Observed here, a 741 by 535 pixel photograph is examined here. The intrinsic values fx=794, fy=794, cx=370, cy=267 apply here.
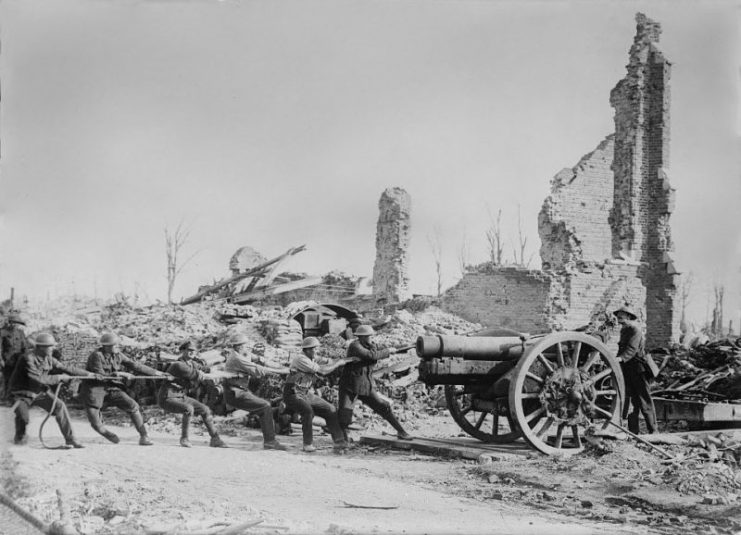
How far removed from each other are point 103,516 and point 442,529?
248 cm

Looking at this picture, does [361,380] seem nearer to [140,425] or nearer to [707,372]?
[140,425]

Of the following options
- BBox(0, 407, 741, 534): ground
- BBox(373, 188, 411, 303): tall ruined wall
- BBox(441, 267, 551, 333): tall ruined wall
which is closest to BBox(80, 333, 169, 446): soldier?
BBox(0, 407, 741, 534): ground

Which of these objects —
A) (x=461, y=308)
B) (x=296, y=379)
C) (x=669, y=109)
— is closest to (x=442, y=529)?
(x=296, y=379)

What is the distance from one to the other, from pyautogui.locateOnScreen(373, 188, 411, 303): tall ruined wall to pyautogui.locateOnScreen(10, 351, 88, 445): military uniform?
18334mm

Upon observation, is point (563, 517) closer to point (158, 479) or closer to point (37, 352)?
point (158, 479)

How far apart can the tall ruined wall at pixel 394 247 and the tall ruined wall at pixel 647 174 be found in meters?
6.93

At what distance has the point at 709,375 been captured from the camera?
11367mm

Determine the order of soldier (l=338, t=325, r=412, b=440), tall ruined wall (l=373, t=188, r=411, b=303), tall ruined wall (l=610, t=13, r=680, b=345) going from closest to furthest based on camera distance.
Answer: soldier (l=338, t=325, r=412, b=440) → tall ruined wall (l=610, t=13, r=680, b=345) → tall ruined wall (l=373, t=188, r=411, b=303)

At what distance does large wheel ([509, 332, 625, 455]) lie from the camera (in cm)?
821

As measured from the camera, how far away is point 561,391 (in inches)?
336

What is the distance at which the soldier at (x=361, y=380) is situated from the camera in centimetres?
977

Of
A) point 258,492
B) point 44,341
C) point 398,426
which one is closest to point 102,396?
point 44,341

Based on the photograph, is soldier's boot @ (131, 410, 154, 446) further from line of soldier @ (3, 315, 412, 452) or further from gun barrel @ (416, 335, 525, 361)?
gun barrel @ (416, 335, 525, 361)

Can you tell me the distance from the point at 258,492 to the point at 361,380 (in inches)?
121
